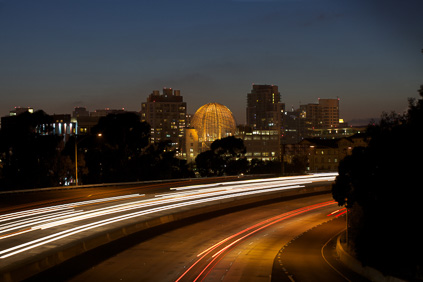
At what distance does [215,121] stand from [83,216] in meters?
131

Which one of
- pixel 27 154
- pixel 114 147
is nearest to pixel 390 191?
pixel 27 154

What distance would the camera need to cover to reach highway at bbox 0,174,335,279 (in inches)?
920

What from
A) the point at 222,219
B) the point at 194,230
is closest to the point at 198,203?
the point at 222,219

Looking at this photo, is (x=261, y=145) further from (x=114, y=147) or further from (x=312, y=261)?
(x=312, y=261)

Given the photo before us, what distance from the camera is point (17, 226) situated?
27422 mm

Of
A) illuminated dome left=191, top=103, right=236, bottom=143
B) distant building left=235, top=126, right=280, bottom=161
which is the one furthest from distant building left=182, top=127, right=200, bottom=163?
distant building left=235, top=126, right=280, bottom=161

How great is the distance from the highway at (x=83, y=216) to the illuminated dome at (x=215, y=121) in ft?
357

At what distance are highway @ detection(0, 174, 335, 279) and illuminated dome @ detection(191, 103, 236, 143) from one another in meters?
109

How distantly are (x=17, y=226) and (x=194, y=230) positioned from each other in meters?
11.5


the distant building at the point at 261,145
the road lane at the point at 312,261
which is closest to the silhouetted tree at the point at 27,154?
the road lane at the point at 312,261

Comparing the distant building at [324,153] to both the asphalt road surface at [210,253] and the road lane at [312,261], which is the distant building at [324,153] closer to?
the asphalt road surface at [210,253]

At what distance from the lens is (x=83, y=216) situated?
32.0m

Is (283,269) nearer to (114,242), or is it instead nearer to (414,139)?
(414,139)

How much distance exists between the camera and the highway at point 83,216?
76.6ft
